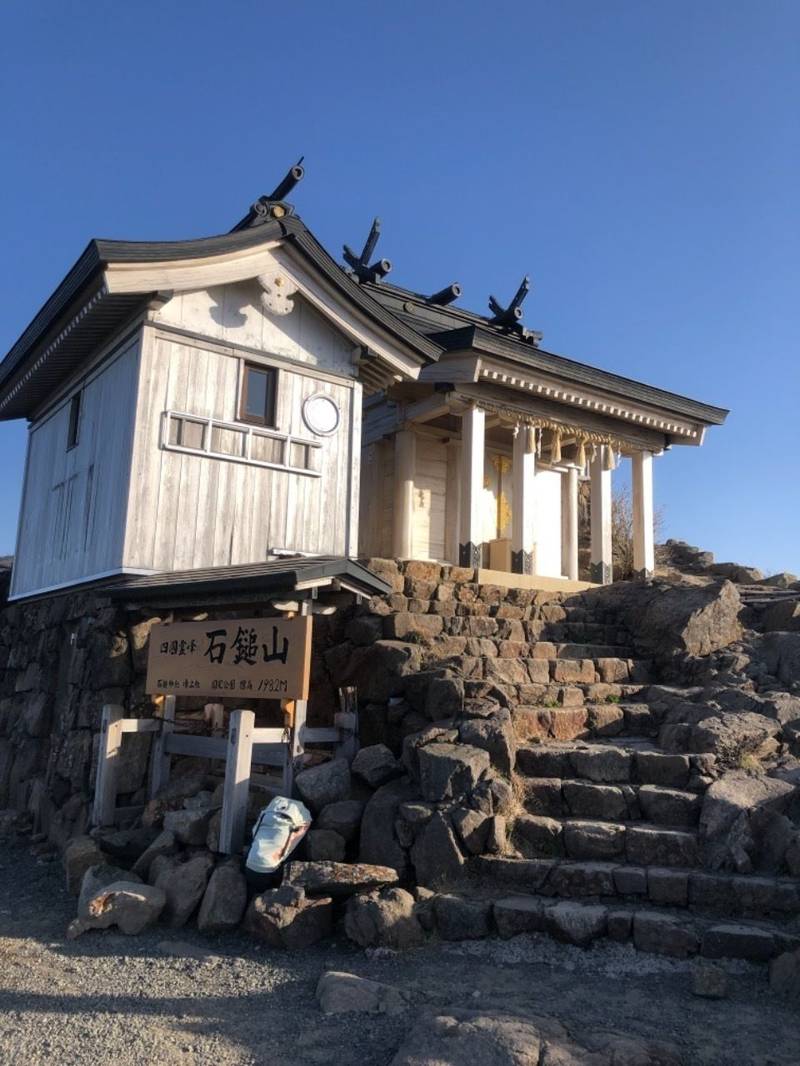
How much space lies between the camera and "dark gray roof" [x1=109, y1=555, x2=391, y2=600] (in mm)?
7277

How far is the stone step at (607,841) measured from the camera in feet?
20.6

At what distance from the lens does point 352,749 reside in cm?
766

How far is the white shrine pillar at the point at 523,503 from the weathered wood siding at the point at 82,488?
7.03m

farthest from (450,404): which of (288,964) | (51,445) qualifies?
(288,964)

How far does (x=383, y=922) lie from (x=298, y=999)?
2.72ft

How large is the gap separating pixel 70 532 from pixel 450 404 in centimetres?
650

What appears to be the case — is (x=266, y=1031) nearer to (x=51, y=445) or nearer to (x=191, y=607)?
(x=191, y=607)

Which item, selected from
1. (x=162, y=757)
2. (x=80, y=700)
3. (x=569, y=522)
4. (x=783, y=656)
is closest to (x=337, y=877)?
(x=162, y=757)

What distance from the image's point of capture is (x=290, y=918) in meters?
5.92

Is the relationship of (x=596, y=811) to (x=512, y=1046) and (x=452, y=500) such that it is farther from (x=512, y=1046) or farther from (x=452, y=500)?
(x=452, y=500)

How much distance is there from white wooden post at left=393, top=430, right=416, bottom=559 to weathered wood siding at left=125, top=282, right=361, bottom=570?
3.88 m

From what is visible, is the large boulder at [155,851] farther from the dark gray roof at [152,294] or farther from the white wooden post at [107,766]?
the dark gray roof at [152,294]

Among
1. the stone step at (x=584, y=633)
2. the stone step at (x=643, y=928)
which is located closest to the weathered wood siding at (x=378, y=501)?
the stone step at (x=584, y=633)

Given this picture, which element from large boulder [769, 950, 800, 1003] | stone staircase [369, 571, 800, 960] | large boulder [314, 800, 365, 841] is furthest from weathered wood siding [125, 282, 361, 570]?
large boulder [769, 950, 800, 1003]
